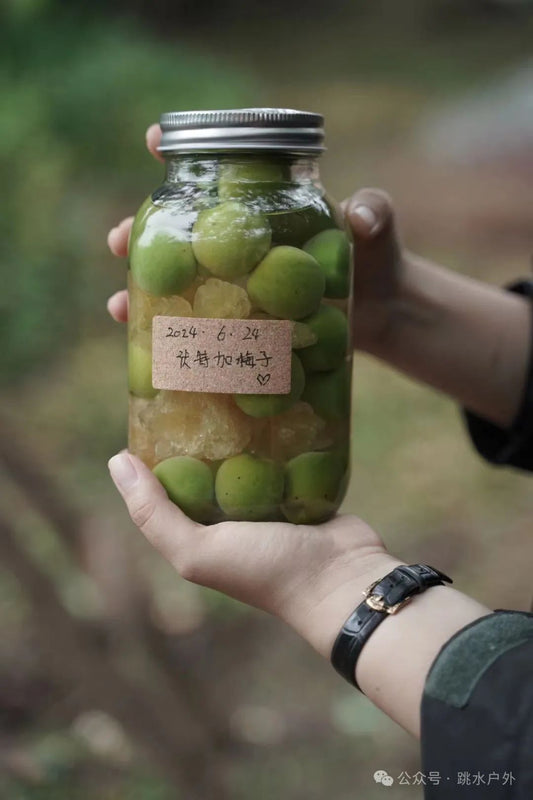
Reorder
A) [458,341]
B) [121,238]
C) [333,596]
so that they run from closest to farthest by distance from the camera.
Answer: [333,596], [121,238], [458,341]

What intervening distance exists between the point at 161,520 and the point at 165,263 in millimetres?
185

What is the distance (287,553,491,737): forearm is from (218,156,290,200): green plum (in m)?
0.29

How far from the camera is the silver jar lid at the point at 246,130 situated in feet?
2.20

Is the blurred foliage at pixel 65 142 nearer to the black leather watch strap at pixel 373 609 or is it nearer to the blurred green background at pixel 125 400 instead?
the blurred green background at pixel 125 400

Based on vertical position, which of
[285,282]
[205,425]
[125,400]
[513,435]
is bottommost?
[125,400]

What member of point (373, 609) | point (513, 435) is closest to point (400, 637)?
point (373, 609)

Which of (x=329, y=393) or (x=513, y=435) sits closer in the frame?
(x=329, y=393)

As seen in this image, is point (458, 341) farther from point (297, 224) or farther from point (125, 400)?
point (125, 400)

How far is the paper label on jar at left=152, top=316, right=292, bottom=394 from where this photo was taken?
A: 67 cm

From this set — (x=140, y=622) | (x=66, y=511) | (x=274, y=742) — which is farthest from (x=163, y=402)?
(x=274, y=742)

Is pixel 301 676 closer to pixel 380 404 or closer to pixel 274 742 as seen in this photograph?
pixel 274 742

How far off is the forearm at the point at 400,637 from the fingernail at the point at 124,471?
16 cm

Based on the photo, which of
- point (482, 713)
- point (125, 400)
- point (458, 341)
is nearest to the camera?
point (482, 713)

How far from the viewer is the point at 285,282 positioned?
0.66 metres
